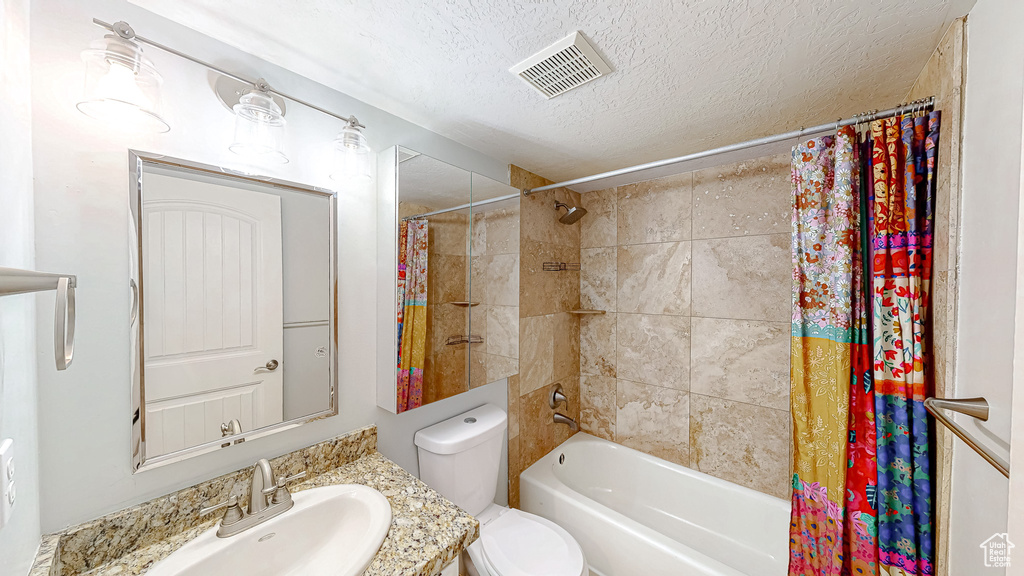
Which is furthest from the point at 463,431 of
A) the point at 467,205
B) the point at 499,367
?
the point at 467,205

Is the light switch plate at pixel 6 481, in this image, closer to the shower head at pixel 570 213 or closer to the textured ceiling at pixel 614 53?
the textured ceiling at pixel 614 53

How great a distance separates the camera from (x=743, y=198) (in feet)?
6.25

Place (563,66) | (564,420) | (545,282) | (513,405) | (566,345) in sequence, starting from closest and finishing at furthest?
1. (563,66)
2. (513,405)
3. (545,282)
4. (564,420)
5. (566,345)

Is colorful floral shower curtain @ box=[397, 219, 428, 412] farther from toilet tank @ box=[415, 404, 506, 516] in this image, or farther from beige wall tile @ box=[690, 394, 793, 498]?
beige wall tile @ box=[690, 394, 793, 498]

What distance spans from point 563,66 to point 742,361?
1736 millimetres

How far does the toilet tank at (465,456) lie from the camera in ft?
5.03

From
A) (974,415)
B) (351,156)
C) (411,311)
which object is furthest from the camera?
(411,311)

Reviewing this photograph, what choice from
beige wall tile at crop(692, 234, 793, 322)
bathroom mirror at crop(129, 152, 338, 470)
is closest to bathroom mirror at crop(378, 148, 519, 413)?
bathroom mirror at crop(129, 152, 338, 470)

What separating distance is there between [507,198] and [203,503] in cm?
167

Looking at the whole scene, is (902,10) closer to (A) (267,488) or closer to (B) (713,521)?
(A) (267,488)

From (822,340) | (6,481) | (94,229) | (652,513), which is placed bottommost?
(652,513)

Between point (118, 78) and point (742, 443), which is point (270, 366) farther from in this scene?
point (742, 443)

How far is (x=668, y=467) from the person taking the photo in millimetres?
2139

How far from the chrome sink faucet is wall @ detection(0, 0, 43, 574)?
1.08ft
